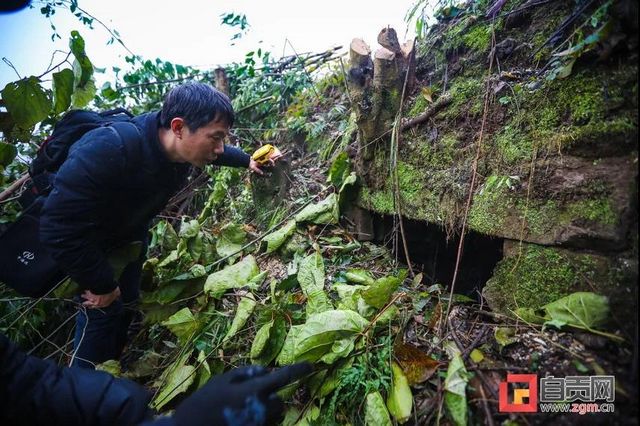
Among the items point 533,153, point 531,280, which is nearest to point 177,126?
point 533,153

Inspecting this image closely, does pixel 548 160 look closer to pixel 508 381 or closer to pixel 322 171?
pixel 508 381

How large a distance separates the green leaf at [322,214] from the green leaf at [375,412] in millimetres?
1549

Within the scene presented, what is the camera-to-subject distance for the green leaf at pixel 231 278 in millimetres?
2551

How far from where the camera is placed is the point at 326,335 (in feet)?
5.66

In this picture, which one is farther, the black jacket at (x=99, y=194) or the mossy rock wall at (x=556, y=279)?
the black jacket at (x=99, y=194)

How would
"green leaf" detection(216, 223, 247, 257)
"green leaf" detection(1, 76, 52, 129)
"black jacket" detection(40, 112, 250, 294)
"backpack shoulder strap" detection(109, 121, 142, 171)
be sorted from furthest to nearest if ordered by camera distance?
1. "green leaf" detection(216, 223, 247, 257)
2. "green leaf" detection(1, 76, 52, 129)
3. "backpack shoulder strap" detection(109, 121, 142, 171)
4. "black jacket" detection(40, 112, 250, 294)

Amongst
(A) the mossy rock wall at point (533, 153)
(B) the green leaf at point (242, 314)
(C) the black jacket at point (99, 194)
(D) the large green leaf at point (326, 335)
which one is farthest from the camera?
(B) the green leaf at point (242, 314)

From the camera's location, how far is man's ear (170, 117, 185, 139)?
2.07m

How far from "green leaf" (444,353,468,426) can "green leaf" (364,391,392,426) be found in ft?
0.91

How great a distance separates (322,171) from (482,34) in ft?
5.82

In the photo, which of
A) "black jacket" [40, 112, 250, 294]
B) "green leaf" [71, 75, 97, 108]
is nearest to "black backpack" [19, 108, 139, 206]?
"black jacket" [40, 112, 250, 294]

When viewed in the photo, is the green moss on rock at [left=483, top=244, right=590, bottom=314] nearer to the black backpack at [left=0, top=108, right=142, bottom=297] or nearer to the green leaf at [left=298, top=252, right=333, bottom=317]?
the green leaf at [left=298, top=252, right=333, bottom=317]

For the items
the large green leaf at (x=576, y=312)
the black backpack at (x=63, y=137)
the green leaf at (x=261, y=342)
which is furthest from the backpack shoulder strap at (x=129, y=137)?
the large green leaf at (x=576, y=312)

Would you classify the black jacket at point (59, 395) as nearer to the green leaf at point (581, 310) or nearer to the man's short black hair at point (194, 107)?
the man's short black hair at point (194, 107)
